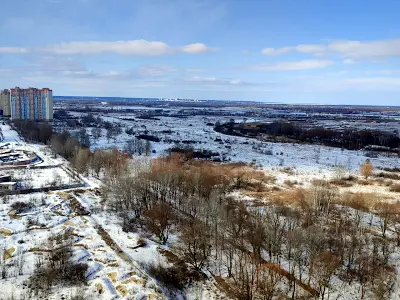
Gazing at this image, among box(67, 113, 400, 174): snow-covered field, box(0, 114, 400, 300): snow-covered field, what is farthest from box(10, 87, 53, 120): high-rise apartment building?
box(0, 114, 400, 300): snow-covered field

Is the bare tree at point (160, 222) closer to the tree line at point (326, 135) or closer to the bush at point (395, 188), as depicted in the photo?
the bush at point (395, 188)

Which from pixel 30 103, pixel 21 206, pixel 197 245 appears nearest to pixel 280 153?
pixel 21 206

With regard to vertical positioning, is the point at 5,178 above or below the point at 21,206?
above

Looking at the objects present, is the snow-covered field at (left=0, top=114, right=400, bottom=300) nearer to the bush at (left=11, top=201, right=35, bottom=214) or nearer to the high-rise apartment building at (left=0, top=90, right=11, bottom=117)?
the bush at (left=11, top=201, right=35, bottom=214)

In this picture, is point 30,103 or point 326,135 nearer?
point 326,135

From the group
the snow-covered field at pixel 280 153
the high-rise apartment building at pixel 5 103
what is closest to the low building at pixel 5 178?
the snow-covered field at pixel 280 153

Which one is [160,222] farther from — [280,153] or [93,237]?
[280,153]
